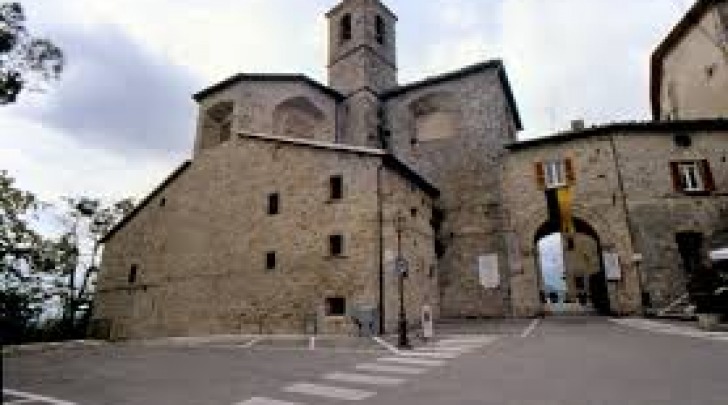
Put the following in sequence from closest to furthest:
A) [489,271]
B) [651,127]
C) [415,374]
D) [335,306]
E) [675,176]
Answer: [415,374] < [335,306] < [675,176] < [651,127] < [489,271]

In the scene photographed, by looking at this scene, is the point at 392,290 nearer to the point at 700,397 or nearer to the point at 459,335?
the point at 459,335

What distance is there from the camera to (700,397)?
605 cm

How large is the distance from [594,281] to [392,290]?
568 inches

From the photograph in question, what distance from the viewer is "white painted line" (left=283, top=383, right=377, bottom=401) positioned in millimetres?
6844

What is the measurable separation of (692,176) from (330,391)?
64.9ft

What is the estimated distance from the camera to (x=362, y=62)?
27938 mm

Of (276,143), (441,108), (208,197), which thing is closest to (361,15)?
(441,108)

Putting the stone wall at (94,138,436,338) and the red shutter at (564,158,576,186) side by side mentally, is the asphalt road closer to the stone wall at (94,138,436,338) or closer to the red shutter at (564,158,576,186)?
the stone wall at (94,138,436,338)

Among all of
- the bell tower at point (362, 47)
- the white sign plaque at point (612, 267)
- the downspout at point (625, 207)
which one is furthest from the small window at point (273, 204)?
the downspout at point (625, 207)

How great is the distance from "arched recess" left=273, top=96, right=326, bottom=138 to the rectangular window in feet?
57.1

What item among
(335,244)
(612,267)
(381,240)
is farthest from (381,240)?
(612,267)

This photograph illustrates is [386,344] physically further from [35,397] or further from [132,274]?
[132,274]

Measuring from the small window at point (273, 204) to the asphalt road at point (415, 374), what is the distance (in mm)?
7375

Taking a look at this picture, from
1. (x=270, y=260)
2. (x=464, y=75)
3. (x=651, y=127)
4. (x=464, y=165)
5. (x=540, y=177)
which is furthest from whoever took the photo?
(x=464, y=75)
